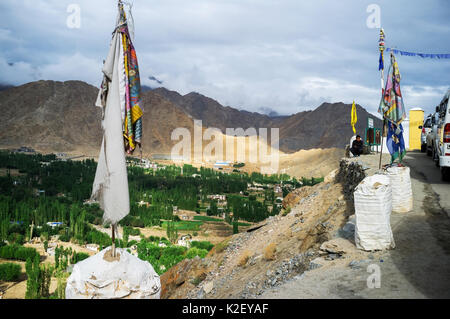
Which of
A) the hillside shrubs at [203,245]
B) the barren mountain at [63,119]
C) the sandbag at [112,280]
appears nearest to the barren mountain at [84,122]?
the barren mountain at [63,119]

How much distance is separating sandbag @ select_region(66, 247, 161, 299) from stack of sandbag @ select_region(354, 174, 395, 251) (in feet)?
10.3

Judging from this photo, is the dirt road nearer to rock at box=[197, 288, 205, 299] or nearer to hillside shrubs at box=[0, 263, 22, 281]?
rock at box=[197, 288, 205, 299]

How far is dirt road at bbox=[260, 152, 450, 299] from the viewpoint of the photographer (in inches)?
185

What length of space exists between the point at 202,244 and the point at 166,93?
114457 millimetres

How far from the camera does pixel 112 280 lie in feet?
13.4

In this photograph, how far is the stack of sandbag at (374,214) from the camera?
5824 mm

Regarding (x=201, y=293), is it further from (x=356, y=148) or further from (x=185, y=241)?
(x=185, y=241)

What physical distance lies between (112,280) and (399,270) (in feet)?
11.4

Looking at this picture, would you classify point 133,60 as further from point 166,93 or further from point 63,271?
point 166,93

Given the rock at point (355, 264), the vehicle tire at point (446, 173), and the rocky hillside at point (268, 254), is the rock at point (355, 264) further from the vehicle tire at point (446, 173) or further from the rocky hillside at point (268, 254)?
the vehicle tire at point (446, 173)

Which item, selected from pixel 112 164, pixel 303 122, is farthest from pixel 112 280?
pixel 303 122

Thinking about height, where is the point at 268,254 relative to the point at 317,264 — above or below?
below

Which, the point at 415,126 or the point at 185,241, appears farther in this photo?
the point at 185,241
